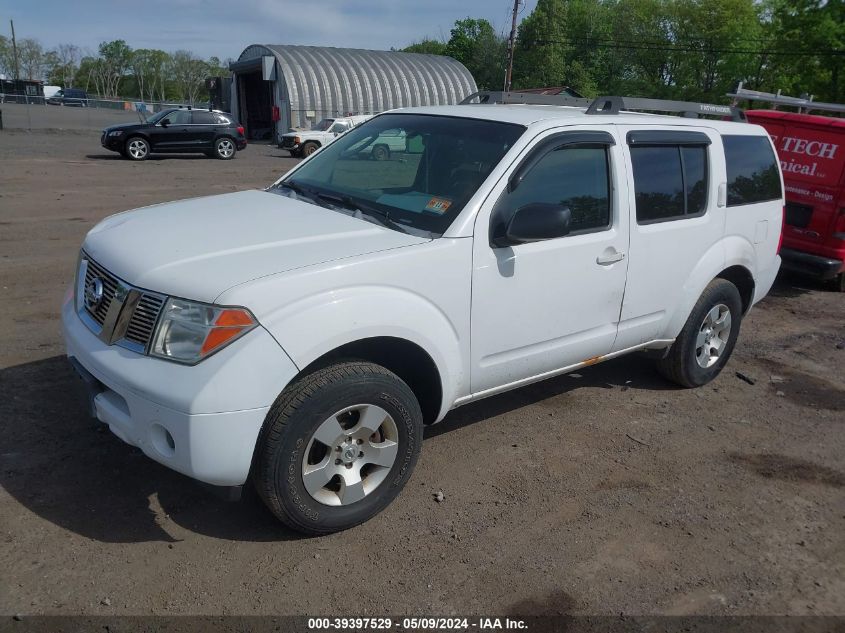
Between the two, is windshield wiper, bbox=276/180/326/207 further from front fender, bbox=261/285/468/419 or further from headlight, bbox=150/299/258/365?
headlight, bbox=150/299/258/365

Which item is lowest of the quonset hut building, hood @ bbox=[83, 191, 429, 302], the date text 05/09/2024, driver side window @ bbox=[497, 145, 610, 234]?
the date text 05/09/2024

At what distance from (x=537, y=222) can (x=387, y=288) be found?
0.85m

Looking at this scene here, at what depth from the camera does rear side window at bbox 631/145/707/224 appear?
14.5 feet

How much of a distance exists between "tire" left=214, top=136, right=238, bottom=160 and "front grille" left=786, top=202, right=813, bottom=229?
64.4ft

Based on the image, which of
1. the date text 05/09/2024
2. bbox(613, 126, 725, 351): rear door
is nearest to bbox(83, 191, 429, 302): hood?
the date text 05/09/2024

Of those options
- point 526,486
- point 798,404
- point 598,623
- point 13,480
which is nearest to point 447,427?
point 526,486

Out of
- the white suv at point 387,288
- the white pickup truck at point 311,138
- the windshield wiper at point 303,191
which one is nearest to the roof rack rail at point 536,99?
the white suv at point 387,288

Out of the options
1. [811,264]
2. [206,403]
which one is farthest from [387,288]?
[811,264]

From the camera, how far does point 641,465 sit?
4.23 m

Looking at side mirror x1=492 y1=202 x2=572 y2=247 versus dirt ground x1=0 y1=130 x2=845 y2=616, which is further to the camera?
side mirror x1=492 y1=202 x2=572 y2=247

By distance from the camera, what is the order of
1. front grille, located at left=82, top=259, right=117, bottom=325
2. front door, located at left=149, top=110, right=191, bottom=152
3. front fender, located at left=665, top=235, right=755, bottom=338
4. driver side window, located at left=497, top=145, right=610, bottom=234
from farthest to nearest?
front door, located at left=149, top=110, right=191, bottom=152 → front fender, located at left=665, top=235, right=755, bottom=338 → driver side window, located at left=497, top=145, right=610, bottom=234 → front grille, located at left=82, top=259, right=117, bottom=325

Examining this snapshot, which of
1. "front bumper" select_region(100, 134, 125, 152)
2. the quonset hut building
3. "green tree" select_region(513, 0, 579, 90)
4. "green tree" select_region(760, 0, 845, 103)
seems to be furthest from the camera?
"green tree" select_region(513, 0, 579, 90)

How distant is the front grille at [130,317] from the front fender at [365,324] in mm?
508

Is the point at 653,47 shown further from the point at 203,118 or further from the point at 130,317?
the point at 130,317
